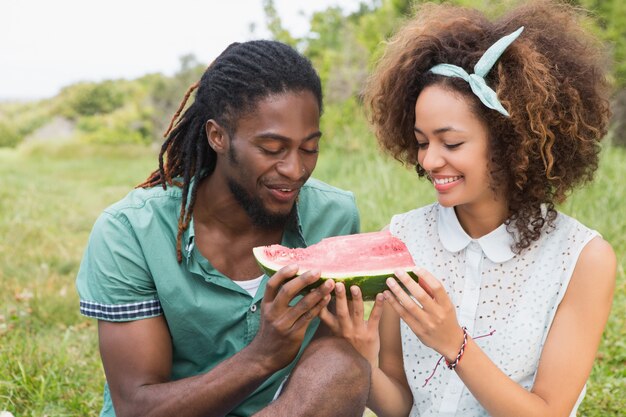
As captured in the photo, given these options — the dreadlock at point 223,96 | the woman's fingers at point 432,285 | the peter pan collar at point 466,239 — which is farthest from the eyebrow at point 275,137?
the woman's fingers at point 432,285

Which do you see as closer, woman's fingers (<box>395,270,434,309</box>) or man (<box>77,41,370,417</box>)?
woman's fingers (<box>395,270,434,309</box>)

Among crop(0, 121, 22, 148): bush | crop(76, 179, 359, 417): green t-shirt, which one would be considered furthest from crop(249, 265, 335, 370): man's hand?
crop(0, 121, 22, 148): bush

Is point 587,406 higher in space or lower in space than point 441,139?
lower

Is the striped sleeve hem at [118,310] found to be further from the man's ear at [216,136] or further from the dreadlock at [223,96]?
the man's ear at [216,136]

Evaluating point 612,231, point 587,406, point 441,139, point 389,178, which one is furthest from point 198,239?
point 389,178

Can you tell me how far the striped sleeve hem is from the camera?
9.30ft

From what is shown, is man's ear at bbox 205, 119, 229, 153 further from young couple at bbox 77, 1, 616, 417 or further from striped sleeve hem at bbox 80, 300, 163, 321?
striped sleeve hem at bbox 80, 300, 163, 321

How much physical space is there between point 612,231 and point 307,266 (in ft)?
15.9

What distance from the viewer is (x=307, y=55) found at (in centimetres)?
1619

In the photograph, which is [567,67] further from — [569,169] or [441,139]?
[441,139]

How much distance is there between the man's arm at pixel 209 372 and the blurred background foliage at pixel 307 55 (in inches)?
297

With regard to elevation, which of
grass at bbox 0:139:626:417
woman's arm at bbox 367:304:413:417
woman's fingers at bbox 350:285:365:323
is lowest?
grass at bbox 0:139:626:417

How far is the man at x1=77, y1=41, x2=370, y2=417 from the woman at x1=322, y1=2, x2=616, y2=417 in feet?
0.81

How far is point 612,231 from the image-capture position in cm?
672
